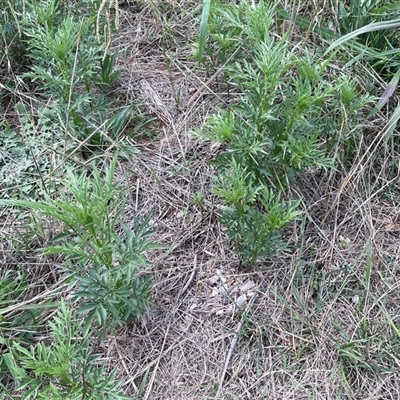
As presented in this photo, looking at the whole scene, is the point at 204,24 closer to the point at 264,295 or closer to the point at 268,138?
the point at 268,138

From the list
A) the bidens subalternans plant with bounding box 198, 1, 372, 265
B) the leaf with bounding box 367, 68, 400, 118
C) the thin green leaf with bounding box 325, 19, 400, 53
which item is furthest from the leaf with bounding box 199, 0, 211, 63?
the leaf with bounding box 367, 68, 400, 118

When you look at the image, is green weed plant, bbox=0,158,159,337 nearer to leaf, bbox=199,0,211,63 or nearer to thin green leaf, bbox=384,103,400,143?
leaf, bbox=199,0,211,63

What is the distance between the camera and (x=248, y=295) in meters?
1.93

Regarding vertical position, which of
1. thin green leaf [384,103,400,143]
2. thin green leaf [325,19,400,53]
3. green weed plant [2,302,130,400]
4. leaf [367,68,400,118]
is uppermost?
thin green leaf [325,19,400,53]

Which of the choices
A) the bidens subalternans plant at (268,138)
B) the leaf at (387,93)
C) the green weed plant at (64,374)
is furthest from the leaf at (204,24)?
the green weed plant at (64,374)

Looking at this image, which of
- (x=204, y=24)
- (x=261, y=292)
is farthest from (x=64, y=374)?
(x=204, y=24)

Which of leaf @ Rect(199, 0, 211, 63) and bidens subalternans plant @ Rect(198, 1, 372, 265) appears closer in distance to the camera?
bidens subalternans plant @ Rect(198, 1, 372, 265)

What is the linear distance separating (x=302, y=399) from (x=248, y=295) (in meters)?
0.39

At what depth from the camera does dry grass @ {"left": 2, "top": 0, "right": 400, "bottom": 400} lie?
5.82 ft

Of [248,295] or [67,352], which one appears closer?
[67,352]

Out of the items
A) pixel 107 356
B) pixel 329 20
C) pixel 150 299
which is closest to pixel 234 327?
pixel 150 299

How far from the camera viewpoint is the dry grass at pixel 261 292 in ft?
5.82

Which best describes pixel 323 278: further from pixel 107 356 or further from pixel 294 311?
pixel 107 356

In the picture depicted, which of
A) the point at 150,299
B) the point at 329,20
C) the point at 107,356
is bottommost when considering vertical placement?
the point at 107,356
